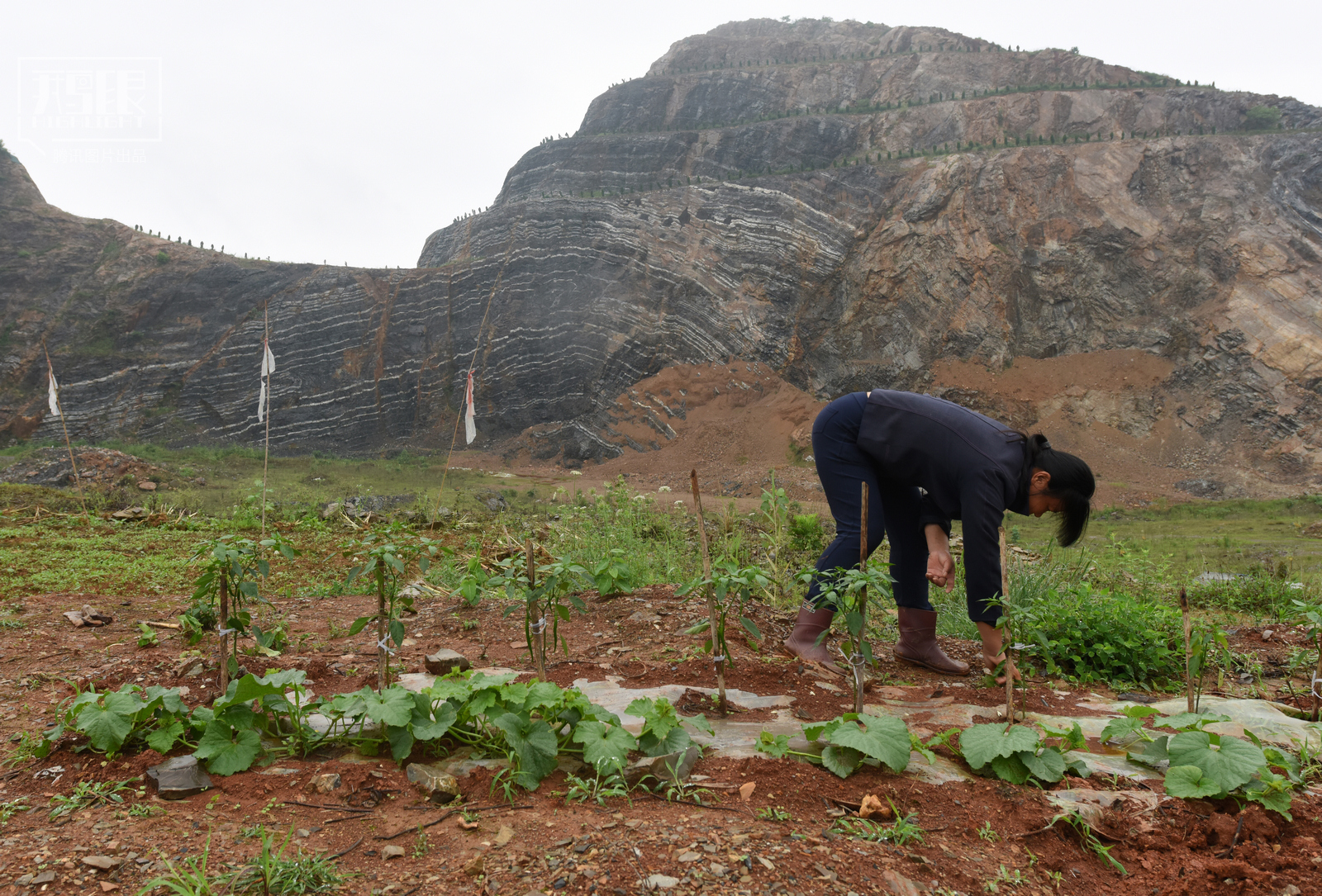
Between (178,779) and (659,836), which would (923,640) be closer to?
(659,836)

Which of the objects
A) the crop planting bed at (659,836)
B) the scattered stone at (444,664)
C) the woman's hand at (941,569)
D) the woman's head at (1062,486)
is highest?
the woman's head at (1062,486)

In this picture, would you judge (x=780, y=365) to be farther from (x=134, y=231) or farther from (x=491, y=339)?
(x=134, y=231)

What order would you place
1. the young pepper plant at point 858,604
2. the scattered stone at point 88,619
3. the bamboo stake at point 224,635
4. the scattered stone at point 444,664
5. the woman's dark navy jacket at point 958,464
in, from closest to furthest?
the young pepper plant at point 858,604 → the bamboo stake at point 224,635 → the woman's dark navy jacket at point 958,464 → the scattered stone at point 444,664 → the scattered stone at point 88,619

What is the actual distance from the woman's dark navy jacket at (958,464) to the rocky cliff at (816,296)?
19559mm

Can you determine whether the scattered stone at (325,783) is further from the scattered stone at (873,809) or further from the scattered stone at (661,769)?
the scattered stone at (873,809)

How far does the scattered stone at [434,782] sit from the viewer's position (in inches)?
75.7

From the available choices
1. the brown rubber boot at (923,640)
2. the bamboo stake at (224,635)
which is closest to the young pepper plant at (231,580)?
the bamboo stake at (224,635)

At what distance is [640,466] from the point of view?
2231 centimetres

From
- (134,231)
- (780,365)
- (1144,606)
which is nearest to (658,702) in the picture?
(1144,606)

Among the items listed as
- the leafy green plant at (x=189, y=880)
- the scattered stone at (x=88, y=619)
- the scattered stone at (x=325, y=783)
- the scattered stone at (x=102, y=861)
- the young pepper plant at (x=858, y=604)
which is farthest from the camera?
the scattered stone at (x=88, y=619)

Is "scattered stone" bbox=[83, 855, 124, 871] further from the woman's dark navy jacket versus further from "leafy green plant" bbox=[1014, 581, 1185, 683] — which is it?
"leafy green plant" bbox=[1014, 581, 1185, 683]

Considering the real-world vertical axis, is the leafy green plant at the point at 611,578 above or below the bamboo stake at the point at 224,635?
below

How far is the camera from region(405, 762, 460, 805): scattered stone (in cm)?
192

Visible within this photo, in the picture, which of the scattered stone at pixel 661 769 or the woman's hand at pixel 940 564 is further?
the woman's hand at pixel 940 564
